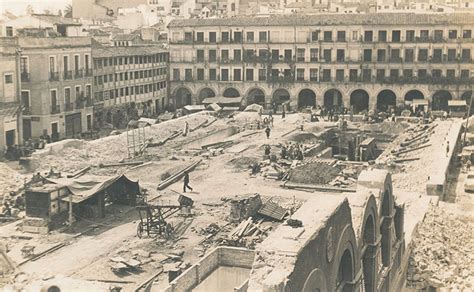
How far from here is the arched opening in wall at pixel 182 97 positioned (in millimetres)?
87750

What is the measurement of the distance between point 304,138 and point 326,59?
22.2 meters

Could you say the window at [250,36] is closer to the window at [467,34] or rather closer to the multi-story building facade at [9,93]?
the window at [467,34]

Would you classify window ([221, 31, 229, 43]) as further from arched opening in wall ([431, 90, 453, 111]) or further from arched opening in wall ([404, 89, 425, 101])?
arched opening in wall ([431, 90, 453, 111])

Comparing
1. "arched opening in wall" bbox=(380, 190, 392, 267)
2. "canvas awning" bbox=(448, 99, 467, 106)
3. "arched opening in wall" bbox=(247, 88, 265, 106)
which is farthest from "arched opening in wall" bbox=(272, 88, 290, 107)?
"arched opening in wall" bbox=(380, 190, 392, 267)

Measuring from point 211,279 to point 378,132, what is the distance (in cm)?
4560

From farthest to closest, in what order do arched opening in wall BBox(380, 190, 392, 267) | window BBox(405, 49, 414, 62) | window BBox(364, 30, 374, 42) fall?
window BBox(364, 30, 374, 42)
window BBox(405, 49, 414, 62)
arched opening in wall BBox(380, 190, 392, 267)

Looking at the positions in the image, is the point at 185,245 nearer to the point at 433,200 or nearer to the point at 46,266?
the point at 46,266

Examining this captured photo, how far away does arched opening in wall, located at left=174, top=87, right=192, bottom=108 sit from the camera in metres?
87.8

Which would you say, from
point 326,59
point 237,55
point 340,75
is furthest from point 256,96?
point 340,75

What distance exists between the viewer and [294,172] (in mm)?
45781

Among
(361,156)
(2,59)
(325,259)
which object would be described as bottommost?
(361,156)

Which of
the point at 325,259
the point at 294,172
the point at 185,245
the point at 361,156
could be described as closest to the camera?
the point at 325,259

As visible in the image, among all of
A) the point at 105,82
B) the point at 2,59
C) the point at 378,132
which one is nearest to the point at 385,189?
the point at 2,59

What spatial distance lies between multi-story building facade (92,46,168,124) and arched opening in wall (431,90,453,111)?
32.8 meters
